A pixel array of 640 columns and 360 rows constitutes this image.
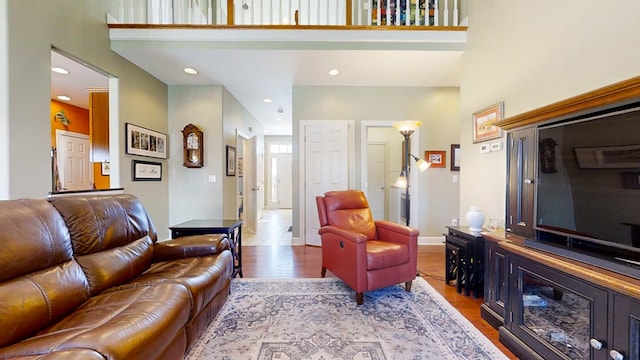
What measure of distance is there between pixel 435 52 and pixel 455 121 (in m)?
1.60

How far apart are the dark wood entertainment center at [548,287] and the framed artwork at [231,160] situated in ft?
12.4

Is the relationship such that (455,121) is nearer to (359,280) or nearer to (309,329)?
(359,280)

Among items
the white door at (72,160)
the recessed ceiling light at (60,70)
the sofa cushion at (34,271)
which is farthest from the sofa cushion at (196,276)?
the white door at (72,160)

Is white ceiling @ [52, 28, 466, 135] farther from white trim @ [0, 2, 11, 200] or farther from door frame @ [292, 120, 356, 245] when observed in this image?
white trim @ [0, 2, 11, 200]

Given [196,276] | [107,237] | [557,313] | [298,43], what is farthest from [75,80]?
[557,313]

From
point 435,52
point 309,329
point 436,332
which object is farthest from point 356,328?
point 435,52

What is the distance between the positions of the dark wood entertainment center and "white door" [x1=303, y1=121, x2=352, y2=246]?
252 centimetres

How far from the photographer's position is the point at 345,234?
2465 mm

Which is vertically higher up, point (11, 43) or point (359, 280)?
point (11, 43)

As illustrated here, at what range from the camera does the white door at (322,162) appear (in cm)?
434

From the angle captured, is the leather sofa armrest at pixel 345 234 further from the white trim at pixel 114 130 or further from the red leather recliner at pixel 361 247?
the white trim at pixel 114 130

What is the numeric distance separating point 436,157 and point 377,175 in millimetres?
1878

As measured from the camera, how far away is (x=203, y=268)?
73.1 inches

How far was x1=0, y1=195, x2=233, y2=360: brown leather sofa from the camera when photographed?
3.42 ft
